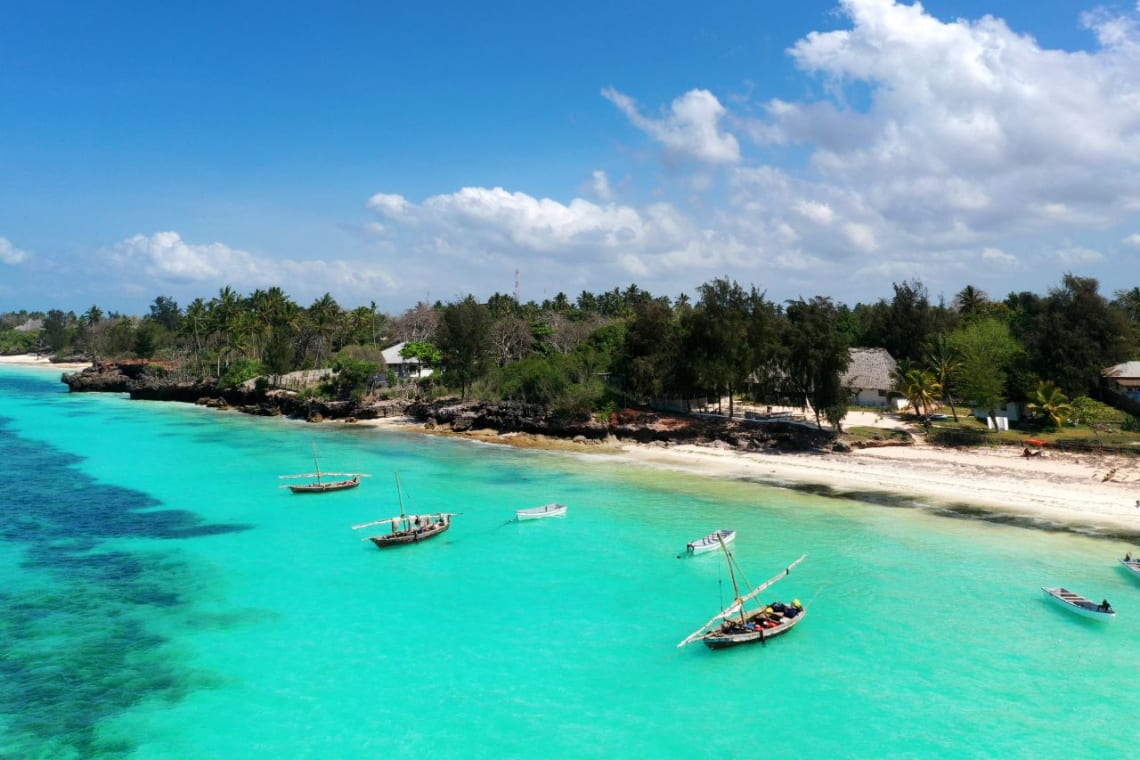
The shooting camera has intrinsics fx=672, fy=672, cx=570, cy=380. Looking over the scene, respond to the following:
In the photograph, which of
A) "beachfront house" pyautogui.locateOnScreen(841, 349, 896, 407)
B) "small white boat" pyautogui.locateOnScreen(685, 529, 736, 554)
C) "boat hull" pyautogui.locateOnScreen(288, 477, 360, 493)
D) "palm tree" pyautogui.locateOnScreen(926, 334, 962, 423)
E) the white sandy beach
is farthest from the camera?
"beachfront house" pyautogui.locateOnScreen(841, 349, 896, 407)

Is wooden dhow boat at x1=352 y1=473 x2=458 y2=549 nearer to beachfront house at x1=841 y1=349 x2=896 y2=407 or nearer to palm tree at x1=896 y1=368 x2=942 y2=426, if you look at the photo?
palm tree at x1=896 y1=368 x2=942 y2=426

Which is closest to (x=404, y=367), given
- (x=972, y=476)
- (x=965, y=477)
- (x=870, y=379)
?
(x=870, y=379)

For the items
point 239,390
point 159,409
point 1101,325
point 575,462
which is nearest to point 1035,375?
point 1101,325

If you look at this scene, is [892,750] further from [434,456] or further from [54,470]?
[54,470]

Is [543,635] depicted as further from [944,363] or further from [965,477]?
[944,363]

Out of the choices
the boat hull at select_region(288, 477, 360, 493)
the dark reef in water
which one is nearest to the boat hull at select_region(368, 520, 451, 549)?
the dark reef in water

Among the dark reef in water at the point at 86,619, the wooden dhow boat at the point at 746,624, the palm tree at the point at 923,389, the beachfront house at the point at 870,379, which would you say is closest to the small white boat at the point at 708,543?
the wooden dhow boat at the point at 746,624
